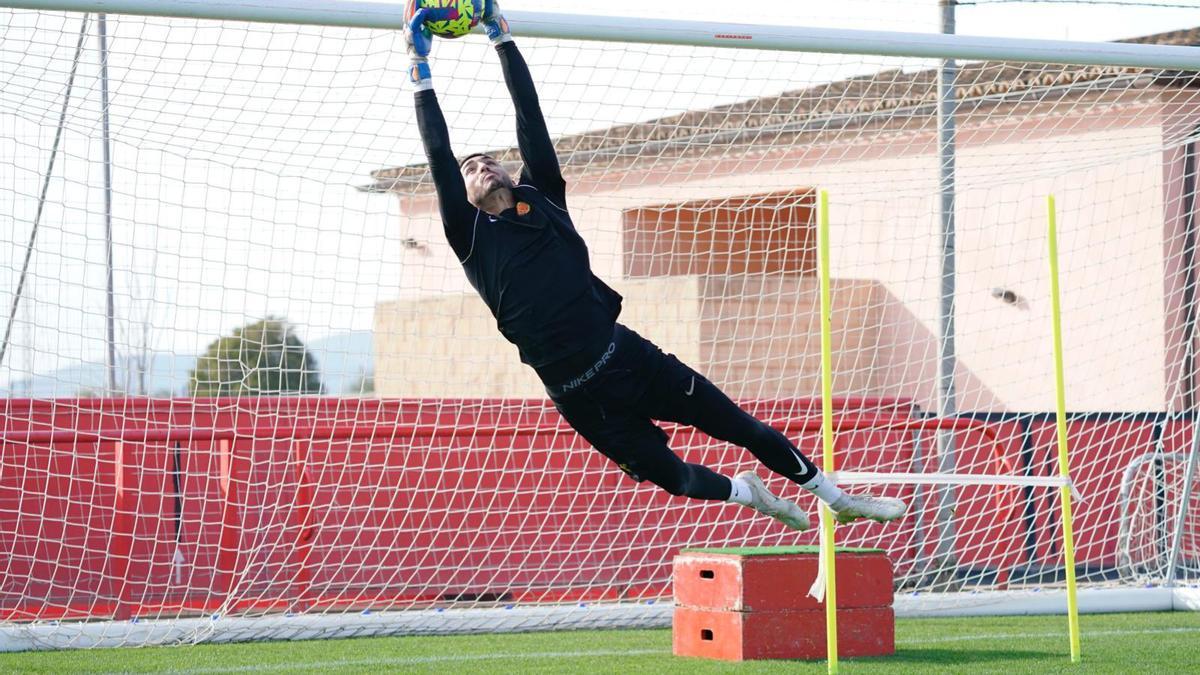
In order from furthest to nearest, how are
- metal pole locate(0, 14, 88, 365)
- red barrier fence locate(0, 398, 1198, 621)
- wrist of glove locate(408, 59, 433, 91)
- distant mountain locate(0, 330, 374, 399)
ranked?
red barrier fence locate(0, 398, 1198, 621)
distant mountain locate(0, 330, 374, 399)
metal pole locate(0, 14, 88, 365)
wrist of glove locate(408, 59, 433, 91)

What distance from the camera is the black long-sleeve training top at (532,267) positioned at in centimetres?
595

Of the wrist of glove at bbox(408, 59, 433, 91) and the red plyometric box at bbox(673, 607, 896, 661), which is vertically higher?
the wrist of glove at bbox(408, 59, 433, 91)

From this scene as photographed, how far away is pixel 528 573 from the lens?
1149cm

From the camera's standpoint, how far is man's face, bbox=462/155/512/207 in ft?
19.8

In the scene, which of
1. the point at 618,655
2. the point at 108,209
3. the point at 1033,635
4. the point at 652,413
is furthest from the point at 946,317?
the point at 108,209

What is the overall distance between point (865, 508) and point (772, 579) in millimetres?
1281

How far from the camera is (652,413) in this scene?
6.23 m

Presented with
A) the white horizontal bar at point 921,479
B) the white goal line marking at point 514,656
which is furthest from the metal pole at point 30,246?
→ the white horizontal bar at point 921,479

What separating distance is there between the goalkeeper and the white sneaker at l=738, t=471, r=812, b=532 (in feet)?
1.57

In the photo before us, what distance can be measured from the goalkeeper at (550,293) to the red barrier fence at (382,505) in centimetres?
415

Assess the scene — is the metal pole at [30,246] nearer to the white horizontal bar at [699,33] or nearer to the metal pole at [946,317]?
the white horizontal bar at [699,33]

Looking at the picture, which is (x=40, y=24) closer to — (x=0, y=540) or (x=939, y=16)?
(x=0, y=540)

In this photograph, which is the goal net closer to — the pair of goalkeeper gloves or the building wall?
the building wall

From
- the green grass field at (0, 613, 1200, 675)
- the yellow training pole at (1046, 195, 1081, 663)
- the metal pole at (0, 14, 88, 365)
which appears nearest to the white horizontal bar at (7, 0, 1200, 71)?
the yellow training pole at (1046, 195, 1081, 663)
